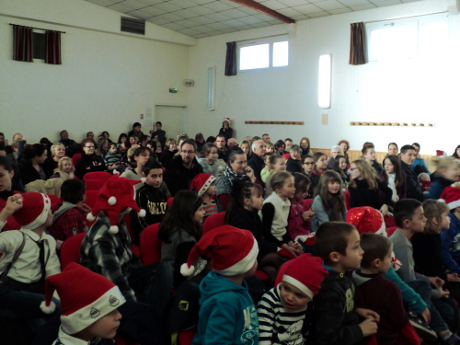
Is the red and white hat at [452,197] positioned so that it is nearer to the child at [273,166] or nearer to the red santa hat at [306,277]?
the child at [273,166]

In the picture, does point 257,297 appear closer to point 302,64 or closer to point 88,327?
point 88,327

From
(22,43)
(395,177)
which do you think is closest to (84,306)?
(395,177)

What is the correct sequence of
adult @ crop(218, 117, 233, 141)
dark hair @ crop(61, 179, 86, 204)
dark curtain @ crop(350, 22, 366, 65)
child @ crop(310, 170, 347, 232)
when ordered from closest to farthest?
dark hair @ crop(61, 179, 86, 204)
child @ crop(310, 170, 347, 232)
dark curtain @ crop(350, 22, 366, 65)
adult @ crop(218, 117, 233, 141)

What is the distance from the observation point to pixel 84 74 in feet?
44.5

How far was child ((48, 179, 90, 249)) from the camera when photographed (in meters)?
3.25

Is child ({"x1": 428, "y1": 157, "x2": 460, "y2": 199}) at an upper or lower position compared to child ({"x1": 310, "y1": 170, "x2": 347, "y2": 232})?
upper

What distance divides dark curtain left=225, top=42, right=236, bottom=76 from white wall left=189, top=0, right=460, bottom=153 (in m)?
0.23

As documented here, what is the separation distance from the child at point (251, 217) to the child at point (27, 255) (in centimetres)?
138

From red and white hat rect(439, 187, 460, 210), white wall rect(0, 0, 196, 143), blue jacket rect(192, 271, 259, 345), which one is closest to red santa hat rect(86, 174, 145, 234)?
blue jacket rect(192, 271, 259, 345)

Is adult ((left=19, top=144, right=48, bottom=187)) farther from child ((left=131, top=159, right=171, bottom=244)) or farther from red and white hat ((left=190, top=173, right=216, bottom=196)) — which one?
red and white hat ((left=190, top=173, right=216, bottom=196))

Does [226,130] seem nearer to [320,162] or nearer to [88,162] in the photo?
[88,162]

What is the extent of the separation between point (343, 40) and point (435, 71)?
9.01 ft

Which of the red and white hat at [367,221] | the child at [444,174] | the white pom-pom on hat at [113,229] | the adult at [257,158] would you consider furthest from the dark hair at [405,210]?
the adult at [257,158]

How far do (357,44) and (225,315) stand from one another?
1123 cm
